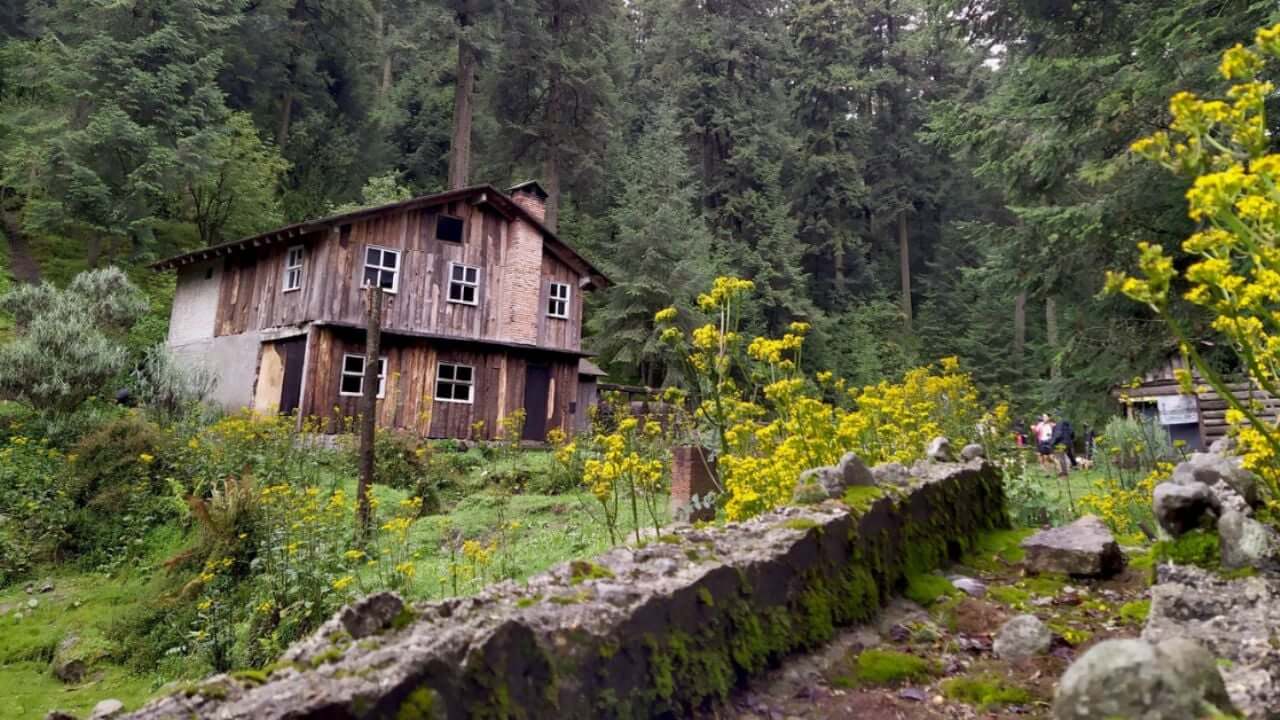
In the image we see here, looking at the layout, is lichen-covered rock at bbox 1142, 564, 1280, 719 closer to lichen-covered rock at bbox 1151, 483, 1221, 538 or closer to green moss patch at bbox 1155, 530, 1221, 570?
green moss patch at bbox 1155, 530, 1221, 570

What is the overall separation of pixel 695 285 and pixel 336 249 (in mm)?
12860

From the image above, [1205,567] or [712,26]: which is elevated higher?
[712,26]

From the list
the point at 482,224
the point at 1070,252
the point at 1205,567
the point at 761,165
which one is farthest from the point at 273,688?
the point at 761,165

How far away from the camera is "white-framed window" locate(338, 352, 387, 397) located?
18.7 metres

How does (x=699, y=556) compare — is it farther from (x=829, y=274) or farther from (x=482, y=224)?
(x=829, y=274)

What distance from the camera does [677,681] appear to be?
274 centimetres

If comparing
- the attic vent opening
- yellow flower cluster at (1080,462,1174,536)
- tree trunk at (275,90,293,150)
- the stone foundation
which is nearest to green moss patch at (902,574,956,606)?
the stone foundation

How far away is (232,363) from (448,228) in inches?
281

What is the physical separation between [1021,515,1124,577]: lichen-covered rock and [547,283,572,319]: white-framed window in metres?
18.0

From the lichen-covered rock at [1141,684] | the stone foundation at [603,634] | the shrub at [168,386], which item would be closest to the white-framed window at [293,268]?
the shrub at [168,386]

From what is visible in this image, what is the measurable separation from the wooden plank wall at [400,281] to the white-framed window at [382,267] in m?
0.15

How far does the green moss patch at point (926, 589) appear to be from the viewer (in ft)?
14.7

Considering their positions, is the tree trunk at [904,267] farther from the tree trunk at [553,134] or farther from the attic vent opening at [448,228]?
the attic vent opening at [448,228]

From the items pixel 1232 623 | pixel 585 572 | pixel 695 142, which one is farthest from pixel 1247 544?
pixel 695 142
